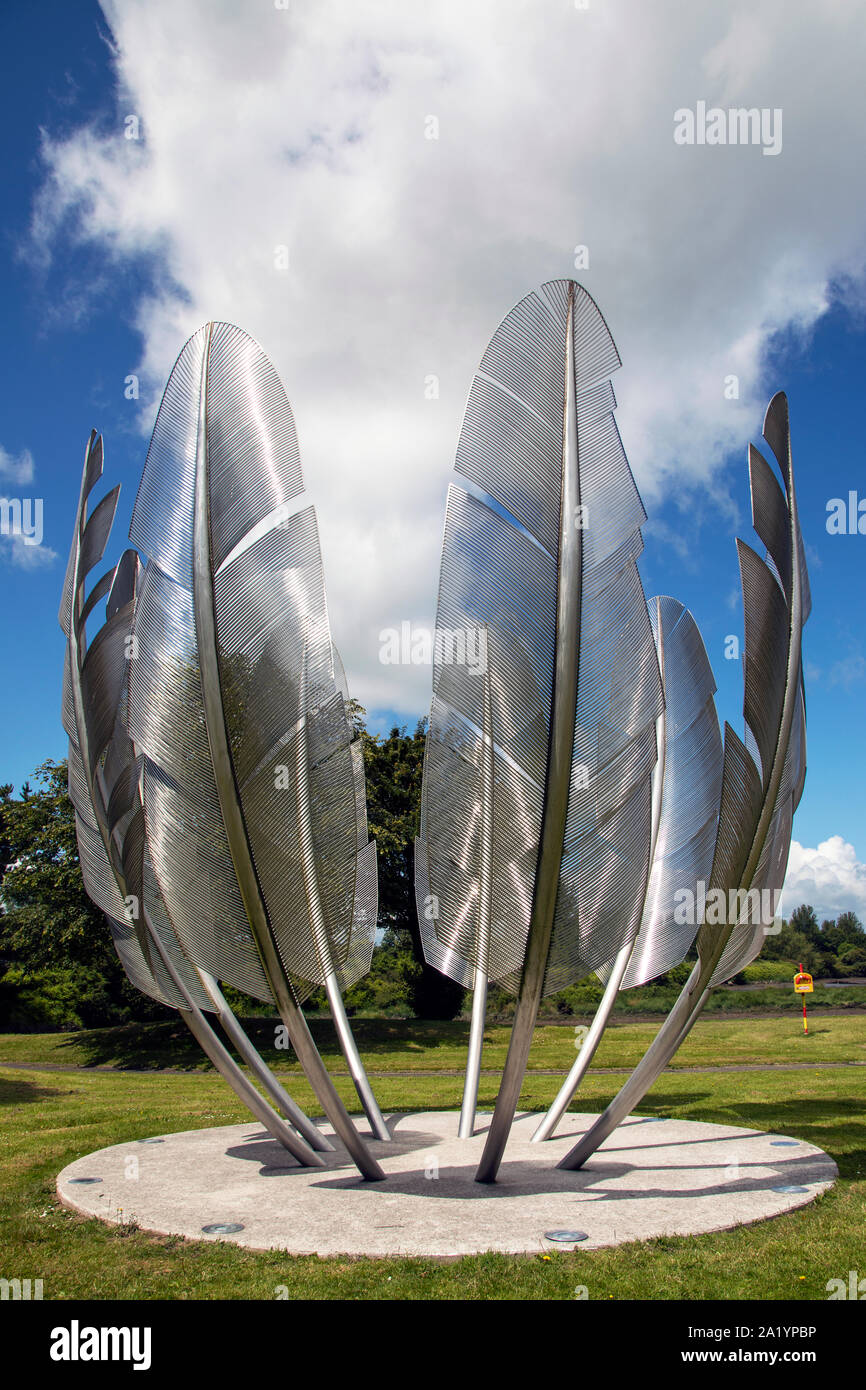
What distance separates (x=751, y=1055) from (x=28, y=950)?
827 inches

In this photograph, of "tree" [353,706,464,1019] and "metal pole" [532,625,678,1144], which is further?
"tree" [353,706,464,1019]

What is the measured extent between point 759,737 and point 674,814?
9.42ft

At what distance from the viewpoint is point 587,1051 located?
9.11 m

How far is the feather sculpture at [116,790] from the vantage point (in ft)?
25.4

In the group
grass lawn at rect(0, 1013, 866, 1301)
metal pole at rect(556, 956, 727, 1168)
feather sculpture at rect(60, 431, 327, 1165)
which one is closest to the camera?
grass lawn at rect(0, 1013, 866, 1301)

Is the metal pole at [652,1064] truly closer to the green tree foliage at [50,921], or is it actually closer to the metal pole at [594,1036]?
the metal pole at [594,1036]

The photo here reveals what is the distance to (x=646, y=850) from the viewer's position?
652 cm

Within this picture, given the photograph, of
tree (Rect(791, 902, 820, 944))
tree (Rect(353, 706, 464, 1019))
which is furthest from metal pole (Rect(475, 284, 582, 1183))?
tree (Rect(791, 902, 820, 944))

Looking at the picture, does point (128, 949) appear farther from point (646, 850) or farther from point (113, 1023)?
point (113, 1023)

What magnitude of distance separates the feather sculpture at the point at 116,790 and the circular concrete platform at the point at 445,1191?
845mm

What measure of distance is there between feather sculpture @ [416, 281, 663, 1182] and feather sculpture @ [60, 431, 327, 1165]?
2.56 metres

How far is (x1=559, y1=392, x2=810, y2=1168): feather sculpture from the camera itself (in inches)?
283

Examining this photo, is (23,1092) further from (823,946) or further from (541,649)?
(823,946)

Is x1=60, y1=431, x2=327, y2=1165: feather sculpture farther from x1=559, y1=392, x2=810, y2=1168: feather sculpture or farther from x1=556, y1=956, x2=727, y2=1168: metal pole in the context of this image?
x1=559, y1=392, x2=810, y2=1168: feather sculpture
